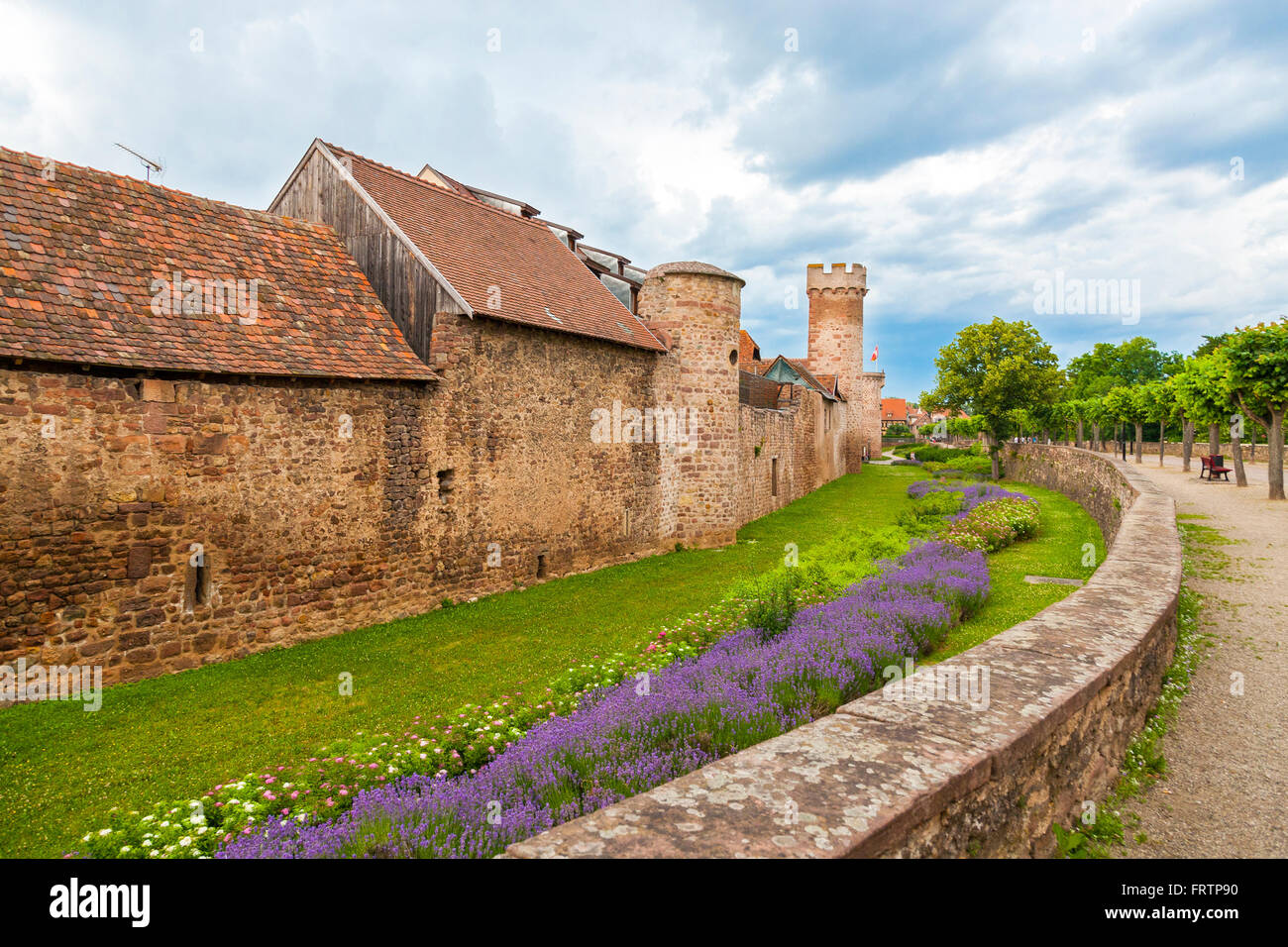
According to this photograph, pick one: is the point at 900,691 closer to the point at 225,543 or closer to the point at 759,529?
the point at 225,543

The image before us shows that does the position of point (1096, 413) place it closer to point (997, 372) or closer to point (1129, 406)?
point (1129, 406)

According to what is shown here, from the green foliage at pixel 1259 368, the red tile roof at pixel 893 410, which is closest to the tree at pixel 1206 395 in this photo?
the green foliage at pixel 1259 368

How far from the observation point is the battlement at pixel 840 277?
44.6 m

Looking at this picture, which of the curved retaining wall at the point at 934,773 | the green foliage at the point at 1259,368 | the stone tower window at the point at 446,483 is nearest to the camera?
the curved retaining wall at the point at 934,773

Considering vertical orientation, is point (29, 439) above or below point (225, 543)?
above

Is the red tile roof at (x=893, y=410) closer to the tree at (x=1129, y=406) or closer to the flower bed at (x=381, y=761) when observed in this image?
the tree at (x=1129, y=406)

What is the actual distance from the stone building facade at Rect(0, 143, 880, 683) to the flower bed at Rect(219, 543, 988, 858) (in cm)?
539

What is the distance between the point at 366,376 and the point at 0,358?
4.15 meters

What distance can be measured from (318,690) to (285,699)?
38cm

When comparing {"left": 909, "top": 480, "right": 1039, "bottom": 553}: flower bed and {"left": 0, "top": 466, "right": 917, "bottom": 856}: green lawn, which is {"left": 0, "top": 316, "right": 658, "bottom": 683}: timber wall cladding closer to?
{"left": 0, "top": 466, "right": 917, "bottom": 856}: green lawn

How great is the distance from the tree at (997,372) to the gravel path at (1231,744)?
25.6 m

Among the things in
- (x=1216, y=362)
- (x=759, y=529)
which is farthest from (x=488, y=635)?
(x=1216, y=362)

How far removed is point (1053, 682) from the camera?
149 inches

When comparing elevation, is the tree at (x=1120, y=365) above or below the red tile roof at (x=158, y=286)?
above
